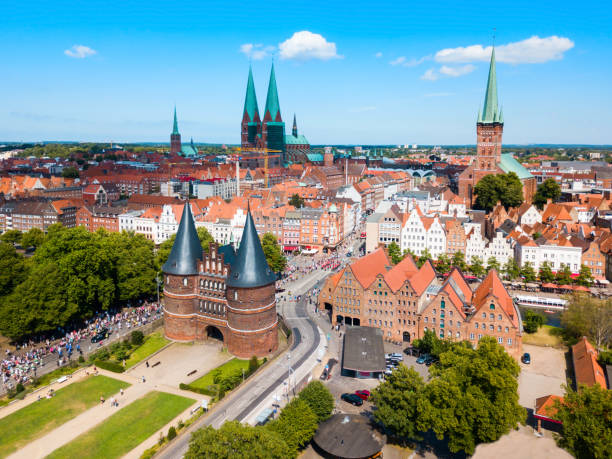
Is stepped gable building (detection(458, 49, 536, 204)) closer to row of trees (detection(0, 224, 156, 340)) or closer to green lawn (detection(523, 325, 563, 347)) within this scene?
green lawn (detection(523, 325, 563, 347))

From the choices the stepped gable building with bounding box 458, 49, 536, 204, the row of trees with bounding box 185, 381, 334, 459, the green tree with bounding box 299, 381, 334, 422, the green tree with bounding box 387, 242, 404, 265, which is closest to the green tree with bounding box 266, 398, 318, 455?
the row of trees with bounding box 185, 381, 334, 459

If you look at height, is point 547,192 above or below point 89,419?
above

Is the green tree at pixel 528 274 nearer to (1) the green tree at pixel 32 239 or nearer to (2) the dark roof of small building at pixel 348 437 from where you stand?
(2) the dark roof of small building at pixel 348 437

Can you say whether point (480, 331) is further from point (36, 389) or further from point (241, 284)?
point (36, 389)

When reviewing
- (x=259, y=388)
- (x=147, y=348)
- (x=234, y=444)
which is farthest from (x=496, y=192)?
(x=234, y=444)

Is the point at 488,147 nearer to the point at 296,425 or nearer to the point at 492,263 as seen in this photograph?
the point at 492,263
